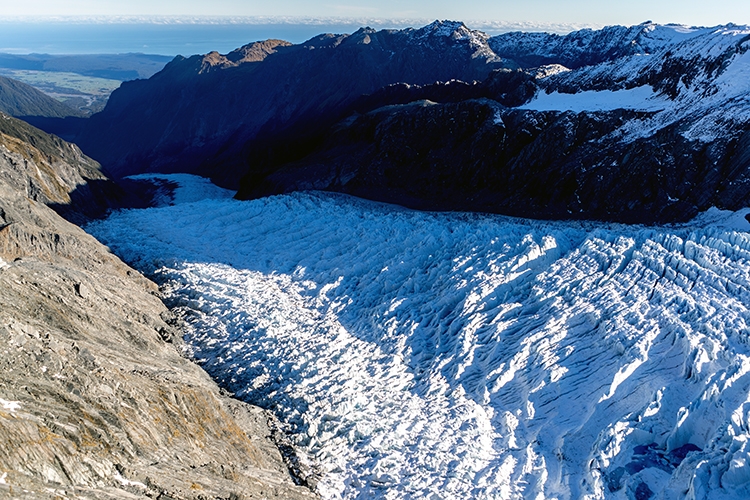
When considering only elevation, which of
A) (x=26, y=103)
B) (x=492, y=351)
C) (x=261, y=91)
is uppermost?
(x=26, y=103)

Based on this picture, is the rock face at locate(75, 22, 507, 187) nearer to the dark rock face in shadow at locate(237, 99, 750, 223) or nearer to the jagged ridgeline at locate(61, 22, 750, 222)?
the jagged ridgeline at locate(61, 22, 750, 222)

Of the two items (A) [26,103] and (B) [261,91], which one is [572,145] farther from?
(A) [26,103]

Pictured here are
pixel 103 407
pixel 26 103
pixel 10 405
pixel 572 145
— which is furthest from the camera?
pixel 26 103

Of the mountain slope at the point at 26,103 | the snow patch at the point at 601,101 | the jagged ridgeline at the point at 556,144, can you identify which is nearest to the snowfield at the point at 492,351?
the jagged ridgeline at the point at 556,144

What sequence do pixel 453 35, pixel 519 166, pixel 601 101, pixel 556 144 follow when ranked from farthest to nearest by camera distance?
pixel 453 35 → pixel 601 101 → pixel 519 166 → pixel 556 144

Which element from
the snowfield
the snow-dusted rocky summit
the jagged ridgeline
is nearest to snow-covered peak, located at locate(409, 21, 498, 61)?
the jagged ridgeline

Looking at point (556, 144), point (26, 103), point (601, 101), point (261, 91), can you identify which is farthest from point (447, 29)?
point (26, 103)
